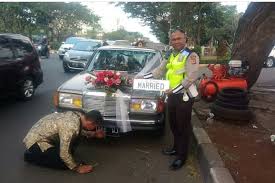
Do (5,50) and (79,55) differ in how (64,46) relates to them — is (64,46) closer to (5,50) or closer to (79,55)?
(79,55)

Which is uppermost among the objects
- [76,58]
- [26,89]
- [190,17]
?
[190,17]

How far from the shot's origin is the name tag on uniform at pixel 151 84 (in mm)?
5762

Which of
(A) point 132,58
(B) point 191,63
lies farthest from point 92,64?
(B) point 191,63

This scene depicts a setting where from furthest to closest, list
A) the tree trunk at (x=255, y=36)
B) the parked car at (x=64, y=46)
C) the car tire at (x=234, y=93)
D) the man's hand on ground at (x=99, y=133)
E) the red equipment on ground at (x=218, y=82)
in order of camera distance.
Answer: the parked car at (x=64, y=46) → the tree trunk at (x=255, y=36) → the red equipment on ground at (x=218, y=82) → the car tire at (x=234, y=93) → the man's hand on ground at (x=99, y=133)

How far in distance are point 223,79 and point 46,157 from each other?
6.68 meters

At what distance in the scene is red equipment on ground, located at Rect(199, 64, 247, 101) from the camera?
10.5 m

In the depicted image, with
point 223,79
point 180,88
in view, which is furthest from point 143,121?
point 223,79

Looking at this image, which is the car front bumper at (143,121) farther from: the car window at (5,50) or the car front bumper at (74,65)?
the car front bumper at (74,65)

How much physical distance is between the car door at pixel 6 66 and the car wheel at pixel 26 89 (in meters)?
0.58

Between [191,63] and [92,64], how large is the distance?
10.3ft

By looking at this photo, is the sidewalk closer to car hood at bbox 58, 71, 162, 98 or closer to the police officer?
the police officer

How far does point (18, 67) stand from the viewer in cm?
973

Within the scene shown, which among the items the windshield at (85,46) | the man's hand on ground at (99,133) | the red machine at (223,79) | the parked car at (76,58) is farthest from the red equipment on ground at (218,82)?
the windshield at (85,46)

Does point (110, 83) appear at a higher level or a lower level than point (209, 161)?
higher
